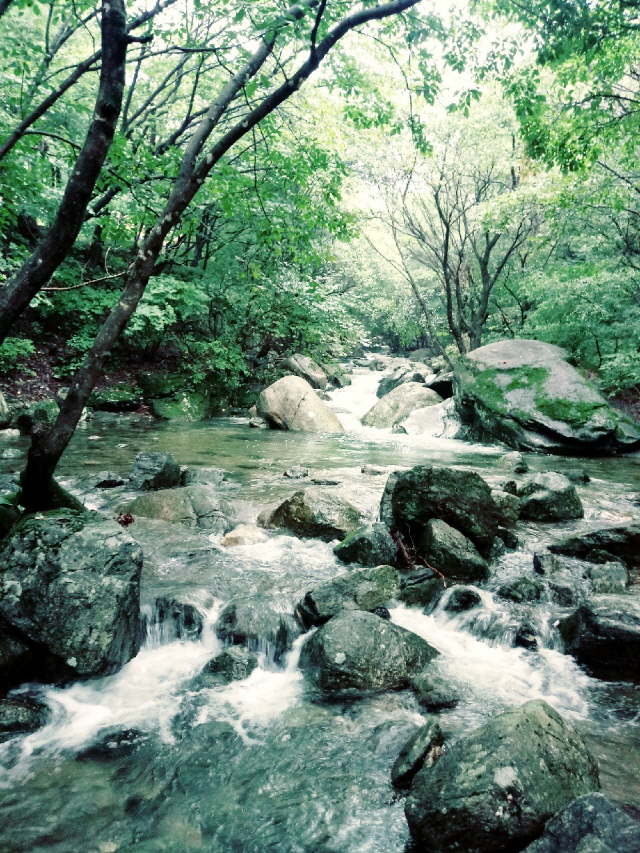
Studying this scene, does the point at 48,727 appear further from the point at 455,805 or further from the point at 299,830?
the point at 455,805

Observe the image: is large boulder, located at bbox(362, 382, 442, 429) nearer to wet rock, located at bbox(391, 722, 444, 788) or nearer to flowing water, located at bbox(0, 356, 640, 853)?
flowing water, located at bbox(0, 356, 640, 853)

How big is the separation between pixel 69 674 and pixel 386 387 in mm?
20995

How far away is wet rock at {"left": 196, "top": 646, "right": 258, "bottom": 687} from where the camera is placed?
3850mm

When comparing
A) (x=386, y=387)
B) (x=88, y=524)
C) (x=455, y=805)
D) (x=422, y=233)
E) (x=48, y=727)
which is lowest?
(x=48, y=727)

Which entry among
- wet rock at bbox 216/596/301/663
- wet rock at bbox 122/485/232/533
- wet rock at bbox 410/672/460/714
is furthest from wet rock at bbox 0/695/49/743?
wet rock at bbox 122/485/232/533

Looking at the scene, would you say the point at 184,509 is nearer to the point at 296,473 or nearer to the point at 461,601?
the point at 296,473

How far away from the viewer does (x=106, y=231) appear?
6.00 meters

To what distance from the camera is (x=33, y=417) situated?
41.3 ft

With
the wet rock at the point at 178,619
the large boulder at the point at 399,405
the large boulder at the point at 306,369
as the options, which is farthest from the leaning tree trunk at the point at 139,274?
the large boulder at the point at 306,369

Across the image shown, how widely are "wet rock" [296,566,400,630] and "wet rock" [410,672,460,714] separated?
954 millimetres

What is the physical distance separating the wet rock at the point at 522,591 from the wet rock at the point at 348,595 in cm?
123

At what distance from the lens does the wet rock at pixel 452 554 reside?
537cm

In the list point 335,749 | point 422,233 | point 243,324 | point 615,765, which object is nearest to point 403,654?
point 335,749

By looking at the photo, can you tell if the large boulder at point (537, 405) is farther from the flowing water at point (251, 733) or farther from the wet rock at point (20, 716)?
the wet rock at point (20, 716)
